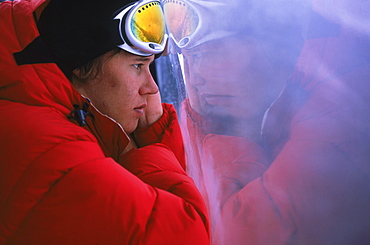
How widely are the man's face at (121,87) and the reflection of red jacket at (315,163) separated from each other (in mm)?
296

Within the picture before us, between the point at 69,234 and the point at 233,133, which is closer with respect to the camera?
the point at 69,234

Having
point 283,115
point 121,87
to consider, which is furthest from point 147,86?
point 283,115

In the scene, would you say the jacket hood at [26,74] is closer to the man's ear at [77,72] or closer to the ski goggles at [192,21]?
the man's ear at [77,72]

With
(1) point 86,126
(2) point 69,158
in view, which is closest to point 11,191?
(2) point 69,158

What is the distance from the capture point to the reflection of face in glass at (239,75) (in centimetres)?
63

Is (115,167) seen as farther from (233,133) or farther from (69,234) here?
(233,133)

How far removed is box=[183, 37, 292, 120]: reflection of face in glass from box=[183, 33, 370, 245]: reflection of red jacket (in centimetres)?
3

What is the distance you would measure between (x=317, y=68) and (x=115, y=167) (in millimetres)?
366

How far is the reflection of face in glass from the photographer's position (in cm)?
63

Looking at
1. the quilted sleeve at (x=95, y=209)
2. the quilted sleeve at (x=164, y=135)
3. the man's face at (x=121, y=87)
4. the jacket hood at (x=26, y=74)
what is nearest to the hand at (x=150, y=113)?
the quilted sleeve at (x=164, y=135)

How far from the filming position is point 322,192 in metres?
0.53

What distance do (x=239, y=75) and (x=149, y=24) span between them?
0.23 m

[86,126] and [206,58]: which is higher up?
[206,58]

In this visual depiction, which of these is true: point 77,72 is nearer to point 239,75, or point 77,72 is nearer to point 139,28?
point 139,28
